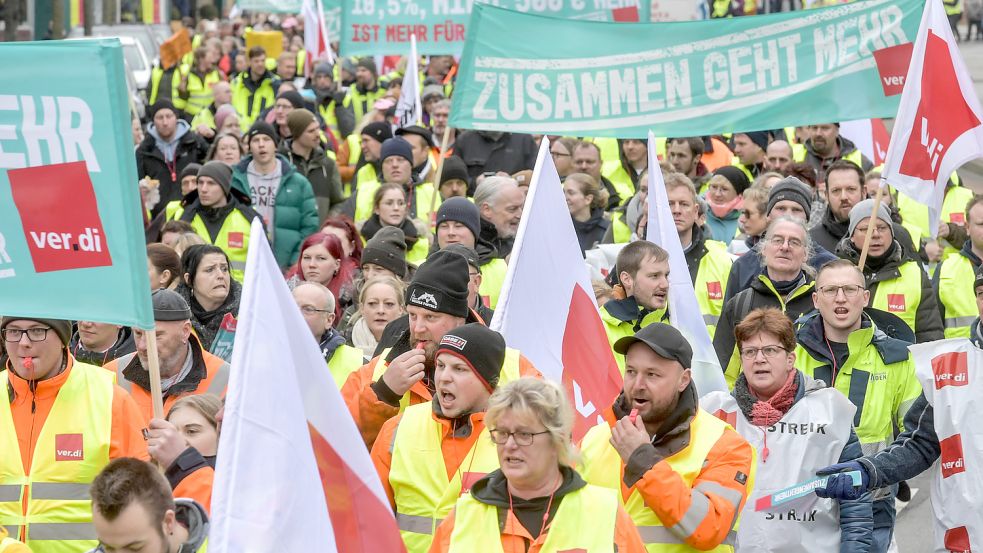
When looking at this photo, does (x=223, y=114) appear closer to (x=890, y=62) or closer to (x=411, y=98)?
(x=411, y=98)

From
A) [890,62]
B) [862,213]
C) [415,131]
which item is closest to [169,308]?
[862,213]

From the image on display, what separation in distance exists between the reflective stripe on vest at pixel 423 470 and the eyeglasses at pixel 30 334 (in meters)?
1.54

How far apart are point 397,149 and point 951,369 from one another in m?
6.99

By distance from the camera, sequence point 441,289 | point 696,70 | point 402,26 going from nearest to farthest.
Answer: point 441,289, point 696,70, point 402,26

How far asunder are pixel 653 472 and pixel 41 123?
2.44m

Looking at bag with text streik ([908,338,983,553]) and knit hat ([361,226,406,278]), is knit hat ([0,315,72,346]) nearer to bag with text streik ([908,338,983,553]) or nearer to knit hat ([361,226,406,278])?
knit hat ([361,226,406,278])

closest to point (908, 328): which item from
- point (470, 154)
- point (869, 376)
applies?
point (869, 376)

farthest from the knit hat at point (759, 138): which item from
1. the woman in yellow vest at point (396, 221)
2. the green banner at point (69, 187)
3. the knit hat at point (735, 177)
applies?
the green banner at point (69, 187)

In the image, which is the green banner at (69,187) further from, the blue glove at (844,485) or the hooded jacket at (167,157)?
the hooded jacket at (167,157)

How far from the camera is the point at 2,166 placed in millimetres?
5664

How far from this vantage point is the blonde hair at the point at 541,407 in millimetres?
4684

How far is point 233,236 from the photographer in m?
11.1

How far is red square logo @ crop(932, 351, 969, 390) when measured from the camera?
589 cm

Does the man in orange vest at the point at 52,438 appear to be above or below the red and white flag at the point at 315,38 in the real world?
above
